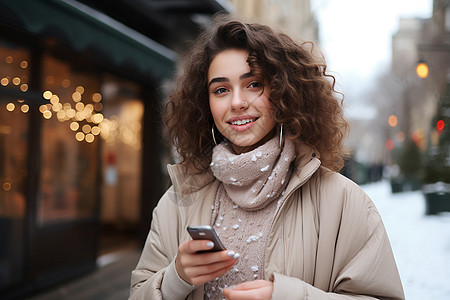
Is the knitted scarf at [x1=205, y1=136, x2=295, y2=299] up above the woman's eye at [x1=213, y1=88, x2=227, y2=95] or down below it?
below

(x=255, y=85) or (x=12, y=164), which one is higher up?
(x=255, y=85)

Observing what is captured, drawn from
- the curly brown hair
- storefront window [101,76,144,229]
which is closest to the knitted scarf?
the curly brown hair

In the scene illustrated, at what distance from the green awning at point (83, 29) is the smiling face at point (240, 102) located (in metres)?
2.70

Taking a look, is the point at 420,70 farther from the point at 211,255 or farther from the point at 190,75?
the point at 211,255

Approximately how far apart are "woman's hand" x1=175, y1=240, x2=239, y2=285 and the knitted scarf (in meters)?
0.20

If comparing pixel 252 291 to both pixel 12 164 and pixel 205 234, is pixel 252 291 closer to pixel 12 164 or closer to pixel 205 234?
pixel 205 234

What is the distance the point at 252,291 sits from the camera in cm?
131

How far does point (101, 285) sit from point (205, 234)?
16.8 ft

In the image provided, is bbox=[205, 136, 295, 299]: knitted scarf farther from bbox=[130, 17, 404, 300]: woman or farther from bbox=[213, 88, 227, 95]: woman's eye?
bbox=[213, 88, 227, 95]: woman's eye

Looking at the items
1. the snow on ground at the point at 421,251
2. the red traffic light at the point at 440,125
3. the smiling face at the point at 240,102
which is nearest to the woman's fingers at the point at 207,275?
the smiling face at the point at 240,102

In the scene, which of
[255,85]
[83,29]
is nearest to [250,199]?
[255,85]

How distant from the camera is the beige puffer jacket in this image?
1.36 metres

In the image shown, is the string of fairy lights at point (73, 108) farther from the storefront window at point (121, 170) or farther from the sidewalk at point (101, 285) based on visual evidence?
the storefront window at point (121, 170)

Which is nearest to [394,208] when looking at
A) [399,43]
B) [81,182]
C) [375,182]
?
[399,43]
